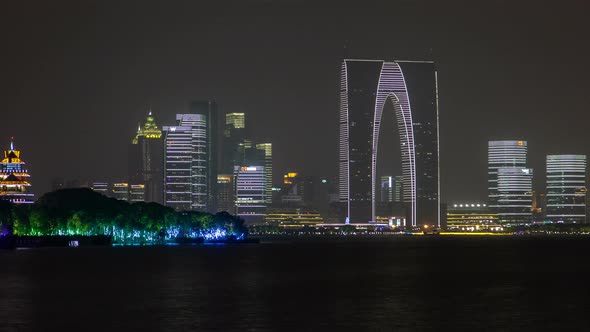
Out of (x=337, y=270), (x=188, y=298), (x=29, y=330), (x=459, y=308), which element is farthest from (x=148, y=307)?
(x=337, y=270)

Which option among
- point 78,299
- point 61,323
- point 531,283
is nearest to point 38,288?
point 78,299

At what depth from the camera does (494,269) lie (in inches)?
5049

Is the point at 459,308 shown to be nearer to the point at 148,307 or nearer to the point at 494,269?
the point at 148,307

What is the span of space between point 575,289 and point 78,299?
139ft

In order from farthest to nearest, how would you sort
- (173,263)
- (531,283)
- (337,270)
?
(173,263)
(337,270)
(531,283)

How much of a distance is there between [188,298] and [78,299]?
26.5 ft

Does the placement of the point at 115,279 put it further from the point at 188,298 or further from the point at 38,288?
the point at 188,298

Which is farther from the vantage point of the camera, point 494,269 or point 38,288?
point 494,269

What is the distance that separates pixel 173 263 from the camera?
461ft

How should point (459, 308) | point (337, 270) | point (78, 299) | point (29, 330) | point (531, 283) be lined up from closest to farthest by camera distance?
point (29, 330) < point (459, 308) < point (78, 299) < point (531, 283) < point (337, 270)

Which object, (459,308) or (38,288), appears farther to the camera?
(38,288)

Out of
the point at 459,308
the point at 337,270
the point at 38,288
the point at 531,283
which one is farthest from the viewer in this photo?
the point at 337,270

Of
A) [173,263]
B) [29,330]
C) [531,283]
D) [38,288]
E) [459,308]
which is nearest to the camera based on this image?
[29,330]

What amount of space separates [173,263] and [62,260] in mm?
16081
